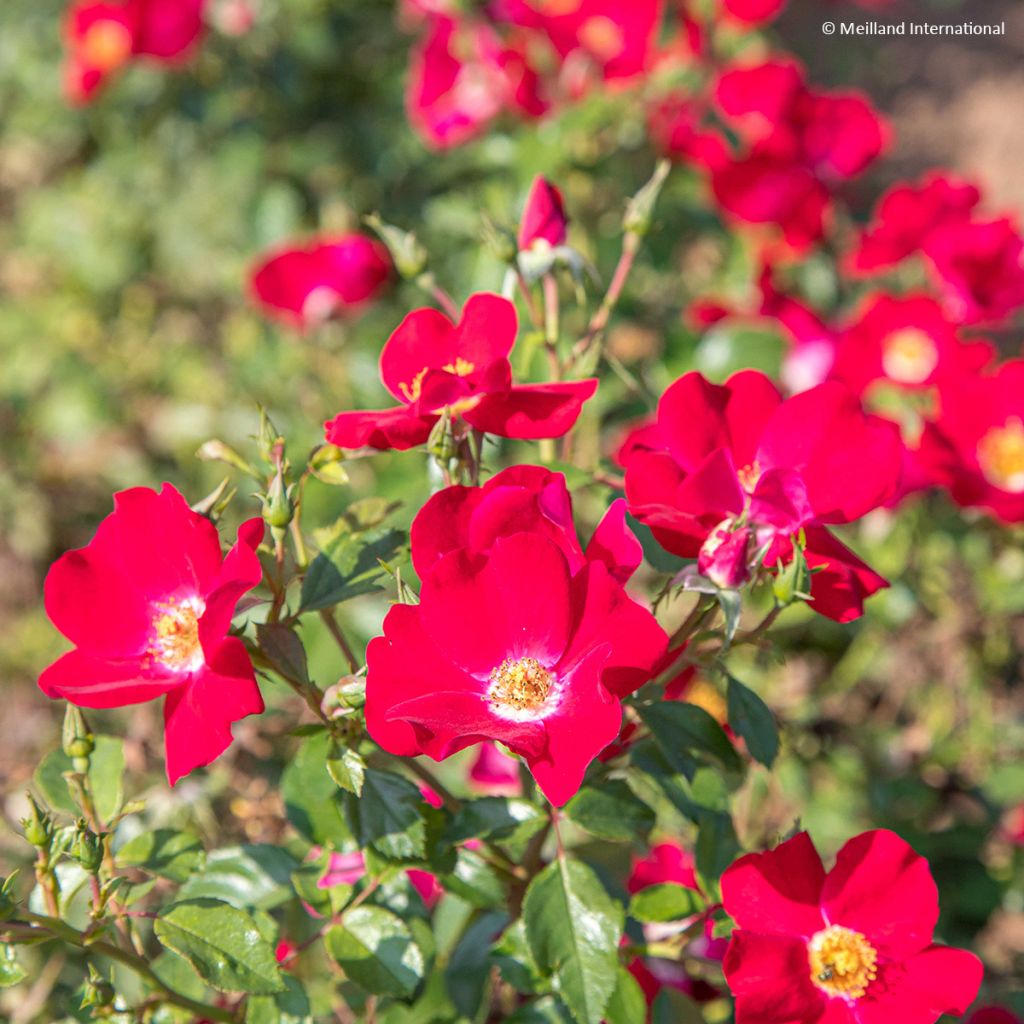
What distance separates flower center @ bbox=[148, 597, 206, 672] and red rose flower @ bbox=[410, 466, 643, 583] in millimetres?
191

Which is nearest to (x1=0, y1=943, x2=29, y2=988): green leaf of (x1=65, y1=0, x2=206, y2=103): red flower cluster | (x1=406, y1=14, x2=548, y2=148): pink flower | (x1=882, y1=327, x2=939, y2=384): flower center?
(x1=882, y1=327, x2=939, y2=384): flower center

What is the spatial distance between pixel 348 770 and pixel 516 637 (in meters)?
0.15

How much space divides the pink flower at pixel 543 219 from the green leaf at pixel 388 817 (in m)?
0.50

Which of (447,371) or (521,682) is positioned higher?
(447,371)

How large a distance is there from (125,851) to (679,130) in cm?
156

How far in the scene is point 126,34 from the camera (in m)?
2.27

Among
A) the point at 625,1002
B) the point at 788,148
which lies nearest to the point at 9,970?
the point at 625,1002

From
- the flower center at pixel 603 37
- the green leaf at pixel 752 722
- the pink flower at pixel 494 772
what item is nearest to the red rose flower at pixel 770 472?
the green leaf at pixel 752 722

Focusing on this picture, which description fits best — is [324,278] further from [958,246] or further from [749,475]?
[749,475]

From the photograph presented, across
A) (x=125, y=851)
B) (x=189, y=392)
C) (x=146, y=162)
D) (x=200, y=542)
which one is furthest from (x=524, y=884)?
(x=146, y=162)

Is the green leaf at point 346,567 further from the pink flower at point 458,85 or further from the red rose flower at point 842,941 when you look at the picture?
the pink flower at point 458,85

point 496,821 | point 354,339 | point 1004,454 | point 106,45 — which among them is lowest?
point 354,339

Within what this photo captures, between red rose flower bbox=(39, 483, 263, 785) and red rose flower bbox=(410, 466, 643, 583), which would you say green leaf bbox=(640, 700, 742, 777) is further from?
red rose flower bbox=(39, 483, 263, 785)

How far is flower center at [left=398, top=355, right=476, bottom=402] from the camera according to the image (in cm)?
89
